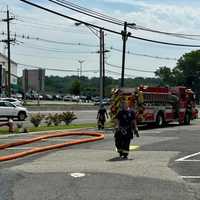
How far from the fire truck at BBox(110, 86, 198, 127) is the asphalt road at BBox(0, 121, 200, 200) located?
12.3m

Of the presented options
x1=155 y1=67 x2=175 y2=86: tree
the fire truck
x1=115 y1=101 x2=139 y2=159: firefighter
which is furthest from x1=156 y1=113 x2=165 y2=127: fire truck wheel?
x1=155 y1=67 x2=175 y2=86: tree

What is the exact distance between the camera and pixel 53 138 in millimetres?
26094

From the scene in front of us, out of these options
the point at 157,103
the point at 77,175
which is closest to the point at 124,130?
the point at 77,175

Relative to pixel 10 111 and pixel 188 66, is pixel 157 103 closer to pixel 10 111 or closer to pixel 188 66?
pixel 10 111

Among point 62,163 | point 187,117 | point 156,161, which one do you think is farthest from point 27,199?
point 187,117

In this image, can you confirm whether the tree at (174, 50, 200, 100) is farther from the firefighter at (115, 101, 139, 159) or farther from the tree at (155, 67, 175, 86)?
the firefighter at (115, 101, 139, 159)

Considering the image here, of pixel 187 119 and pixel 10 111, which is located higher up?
pixel 10 111

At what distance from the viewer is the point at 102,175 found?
13922 mm

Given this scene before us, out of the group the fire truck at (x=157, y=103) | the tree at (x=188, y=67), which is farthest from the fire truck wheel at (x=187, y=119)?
the tree at (x=188, y=67)

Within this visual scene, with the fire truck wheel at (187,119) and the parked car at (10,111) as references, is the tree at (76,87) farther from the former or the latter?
the fire truck wheel at (187,119)

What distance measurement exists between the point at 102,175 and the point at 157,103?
78.6 feet

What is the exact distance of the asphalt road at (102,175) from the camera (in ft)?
37.1

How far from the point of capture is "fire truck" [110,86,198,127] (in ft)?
114

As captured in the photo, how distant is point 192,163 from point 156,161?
103 cm
